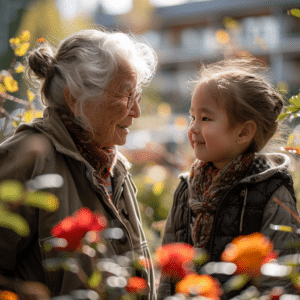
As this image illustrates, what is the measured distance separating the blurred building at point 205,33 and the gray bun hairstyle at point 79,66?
22473mm

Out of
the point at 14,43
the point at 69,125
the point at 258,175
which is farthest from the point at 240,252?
the point at 14,43

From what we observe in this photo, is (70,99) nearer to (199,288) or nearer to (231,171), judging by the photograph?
(231,171)

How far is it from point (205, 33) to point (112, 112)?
1202 inches

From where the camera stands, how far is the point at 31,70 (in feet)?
5.87

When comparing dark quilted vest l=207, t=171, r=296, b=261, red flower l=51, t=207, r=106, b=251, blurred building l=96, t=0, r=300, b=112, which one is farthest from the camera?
blurred building l=96, t=0, r=300, b=112

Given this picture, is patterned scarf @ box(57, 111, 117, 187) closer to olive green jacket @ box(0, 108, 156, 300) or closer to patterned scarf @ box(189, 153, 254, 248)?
olive green jacket @ box(0, 108, 156, 300)

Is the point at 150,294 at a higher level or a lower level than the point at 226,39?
lower

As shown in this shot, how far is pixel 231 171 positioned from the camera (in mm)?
1751

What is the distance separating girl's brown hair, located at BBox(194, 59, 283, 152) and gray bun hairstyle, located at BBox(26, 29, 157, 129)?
0.41m

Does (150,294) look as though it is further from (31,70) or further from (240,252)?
(31,70)

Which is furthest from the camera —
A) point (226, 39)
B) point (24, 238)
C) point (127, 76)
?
point (226, 39)

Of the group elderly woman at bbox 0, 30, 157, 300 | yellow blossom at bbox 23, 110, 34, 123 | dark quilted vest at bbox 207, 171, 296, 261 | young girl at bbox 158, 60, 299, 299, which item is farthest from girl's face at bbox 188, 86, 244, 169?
yellow blossom at bbox 23, 110, 34, 123

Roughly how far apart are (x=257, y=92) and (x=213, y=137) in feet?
1.03

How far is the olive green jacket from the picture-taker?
143 cm
